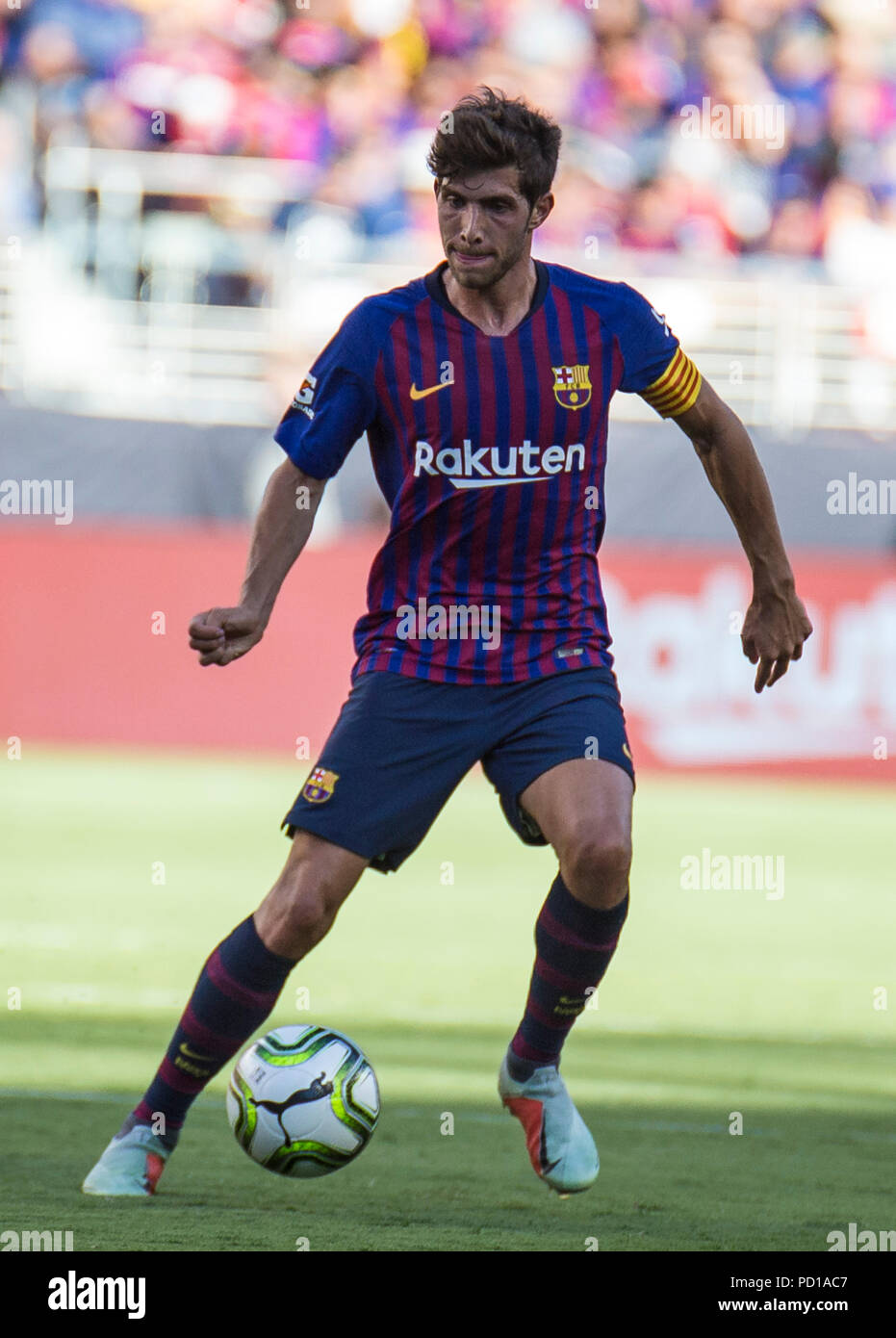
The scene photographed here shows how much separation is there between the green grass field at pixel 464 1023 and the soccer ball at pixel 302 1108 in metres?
0.12

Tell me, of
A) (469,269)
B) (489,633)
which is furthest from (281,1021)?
(469,269)

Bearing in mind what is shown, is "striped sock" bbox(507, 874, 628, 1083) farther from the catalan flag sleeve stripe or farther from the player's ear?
the player's ear

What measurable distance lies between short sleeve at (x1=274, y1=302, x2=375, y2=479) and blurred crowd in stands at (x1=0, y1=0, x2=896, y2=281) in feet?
39.8

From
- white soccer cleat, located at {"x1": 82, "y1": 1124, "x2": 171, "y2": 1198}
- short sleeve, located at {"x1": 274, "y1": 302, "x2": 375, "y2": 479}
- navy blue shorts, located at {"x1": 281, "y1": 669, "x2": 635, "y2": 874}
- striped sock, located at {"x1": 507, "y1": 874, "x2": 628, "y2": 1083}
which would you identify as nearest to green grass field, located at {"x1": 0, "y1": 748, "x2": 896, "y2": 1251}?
white soccer cleat, located at {"x1": 82, "y1": 1124, "x2": 171, "y2": 1198}

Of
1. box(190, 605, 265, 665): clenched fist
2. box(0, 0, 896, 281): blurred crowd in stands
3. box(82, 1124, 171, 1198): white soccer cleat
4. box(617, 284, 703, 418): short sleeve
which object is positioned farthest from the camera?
box(0, 0, 896, 281): blurred crowd in stands

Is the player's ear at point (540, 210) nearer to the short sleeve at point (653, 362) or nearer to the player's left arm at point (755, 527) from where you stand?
the short sleeve at point (653, 362)

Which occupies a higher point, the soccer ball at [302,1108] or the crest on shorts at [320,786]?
the crest on shorts at [320,786]

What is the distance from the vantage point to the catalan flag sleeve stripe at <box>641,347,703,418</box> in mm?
4803

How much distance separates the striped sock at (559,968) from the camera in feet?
15.4

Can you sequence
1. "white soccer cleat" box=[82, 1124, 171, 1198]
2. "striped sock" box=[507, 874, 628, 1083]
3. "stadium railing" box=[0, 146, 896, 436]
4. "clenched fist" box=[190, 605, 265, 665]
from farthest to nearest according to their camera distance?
1. "stadium railing" box=[0, 146, 896, 436]
2. "striped sock" box=[507, 874, 628, 1083]
3. "white soccer cleat" box=[82, 1124, 171, 1198]
4. "clenched fist" box=[190, 605, 265, 665]

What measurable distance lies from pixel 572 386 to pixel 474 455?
28cm

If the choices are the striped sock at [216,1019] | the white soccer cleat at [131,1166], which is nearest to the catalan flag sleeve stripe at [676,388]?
the striped sock at [216,1019]

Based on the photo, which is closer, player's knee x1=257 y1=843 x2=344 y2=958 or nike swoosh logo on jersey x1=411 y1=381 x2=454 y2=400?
player's knee x1=257 y1=843 x2=344 y2=958

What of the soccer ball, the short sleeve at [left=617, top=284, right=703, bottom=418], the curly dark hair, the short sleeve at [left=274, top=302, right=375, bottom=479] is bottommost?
the soccer ball
